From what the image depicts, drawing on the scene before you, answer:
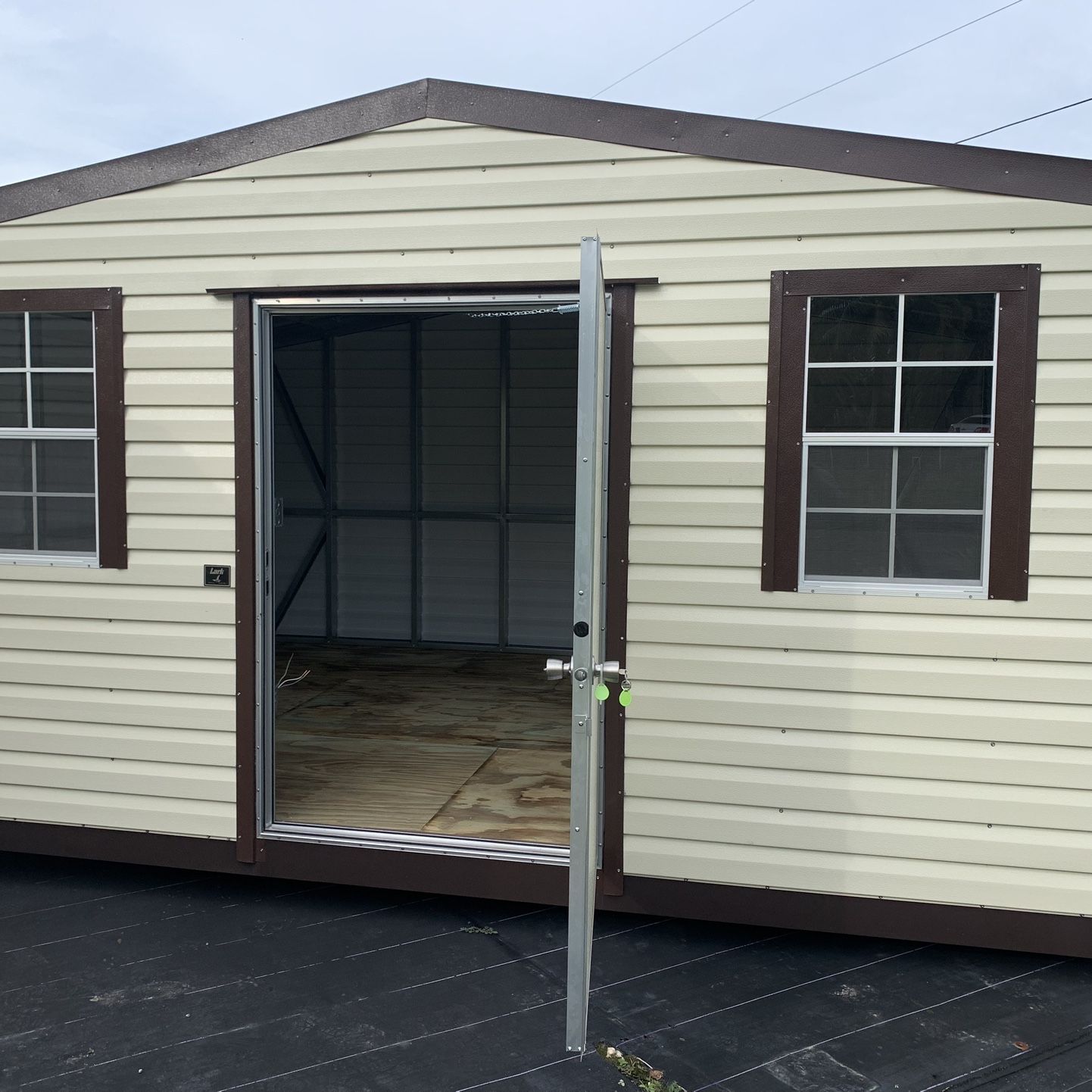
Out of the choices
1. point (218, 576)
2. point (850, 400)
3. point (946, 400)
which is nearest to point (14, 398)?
point (218, 576)

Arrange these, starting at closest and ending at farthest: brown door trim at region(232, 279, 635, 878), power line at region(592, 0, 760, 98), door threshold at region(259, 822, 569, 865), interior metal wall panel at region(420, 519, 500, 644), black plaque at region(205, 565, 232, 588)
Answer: brown door trim at region(232, 279, 635, 878) < door threshold at region(259, 822, 569, 865) < black plaque at region(205, 565, 232, 588) < interior metal wall panel at region(420, 519, 500, 644) < power line at region(592, 0, 760, 98)

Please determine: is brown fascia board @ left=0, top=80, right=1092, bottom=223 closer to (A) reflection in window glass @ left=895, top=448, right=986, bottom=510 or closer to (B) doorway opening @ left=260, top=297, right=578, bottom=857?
(A) reflection in window glass @ left=895, top=448, right=986, bottom=510

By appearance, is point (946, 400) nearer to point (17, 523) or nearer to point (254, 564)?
point (254, 564)

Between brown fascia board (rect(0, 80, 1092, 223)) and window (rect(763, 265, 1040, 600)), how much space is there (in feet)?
1.01

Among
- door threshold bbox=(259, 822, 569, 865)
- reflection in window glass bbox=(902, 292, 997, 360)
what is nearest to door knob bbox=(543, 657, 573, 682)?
door threshold bbox=(259, 822, 569, 865)

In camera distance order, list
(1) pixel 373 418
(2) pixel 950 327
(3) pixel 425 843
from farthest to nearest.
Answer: (1) pixel 373 418
(3) pixel 425 843
(2) pixel 950 327

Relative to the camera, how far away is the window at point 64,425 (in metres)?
4.00

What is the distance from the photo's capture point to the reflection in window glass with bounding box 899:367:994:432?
340 cm

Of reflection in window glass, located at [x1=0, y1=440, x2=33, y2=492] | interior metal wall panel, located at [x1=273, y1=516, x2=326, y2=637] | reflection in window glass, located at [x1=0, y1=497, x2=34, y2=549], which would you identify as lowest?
interior metal wall panel, located at [x1=273, y1=516, x2=326, y2=637]

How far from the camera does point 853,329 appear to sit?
11.4 feet

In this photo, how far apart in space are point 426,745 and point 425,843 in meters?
1.53

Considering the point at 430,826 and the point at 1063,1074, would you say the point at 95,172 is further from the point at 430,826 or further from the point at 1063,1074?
the point at 1063,1074

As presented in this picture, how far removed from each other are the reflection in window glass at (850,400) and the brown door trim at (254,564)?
2.04ft

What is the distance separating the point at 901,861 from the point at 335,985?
73.5 inches
